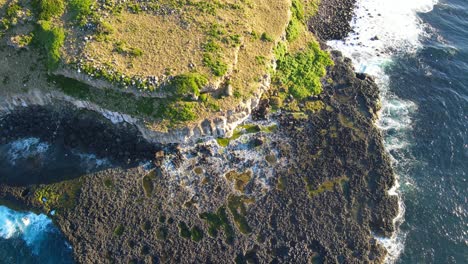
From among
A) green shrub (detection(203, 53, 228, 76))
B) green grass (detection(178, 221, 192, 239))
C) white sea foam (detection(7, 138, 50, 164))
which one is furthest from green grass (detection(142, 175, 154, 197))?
green shrub (detection(203, 53, 228, 76))

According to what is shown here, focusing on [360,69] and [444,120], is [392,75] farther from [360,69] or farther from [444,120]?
[444,120]

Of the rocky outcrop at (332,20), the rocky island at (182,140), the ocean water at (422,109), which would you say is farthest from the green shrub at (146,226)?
the rocky outcrop at (332,20)

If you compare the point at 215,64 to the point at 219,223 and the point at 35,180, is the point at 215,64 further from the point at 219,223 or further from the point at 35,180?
the point at 35,180

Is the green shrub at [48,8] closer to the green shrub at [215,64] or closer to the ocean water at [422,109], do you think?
the green shrub at [215,64]

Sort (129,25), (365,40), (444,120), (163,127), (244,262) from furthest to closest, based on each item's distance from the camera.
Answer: (365,40) → (444,120) → (129,25) → (163,127) → (244,262)

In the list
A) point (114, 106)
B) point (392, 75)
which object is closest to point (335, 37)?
point (392, 75)

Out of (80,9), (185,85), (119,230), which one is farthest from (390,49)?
(119,230)
